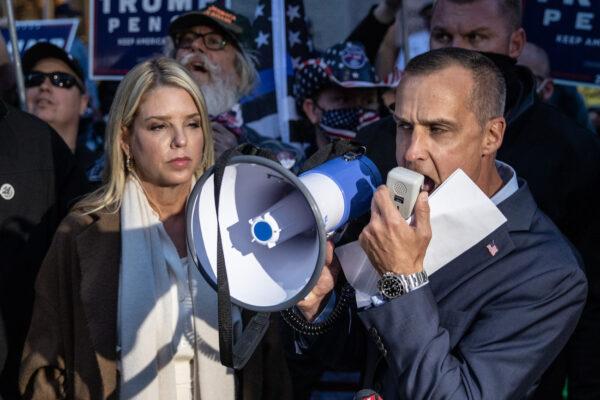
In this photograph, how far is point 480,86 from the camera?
2.47 meters

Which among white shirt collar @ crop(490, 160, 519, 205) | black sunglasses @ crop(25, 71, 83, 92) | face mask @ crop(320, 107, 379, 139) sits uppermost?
white shirt collar @ crop(490, 160, 519, 205)

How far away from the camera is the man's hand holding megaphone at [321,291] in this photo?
2526 millimetres

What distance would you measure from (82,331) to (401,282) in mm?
1332

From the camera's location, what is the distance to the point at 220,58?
4750mm

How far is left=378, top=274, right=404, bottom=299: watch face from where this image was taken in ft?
7.34

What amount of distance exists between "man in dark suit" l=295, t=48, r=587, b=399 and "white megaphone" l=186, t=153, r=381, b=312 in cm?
13

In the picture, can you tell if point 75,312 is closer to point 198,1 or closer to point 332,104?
point 332,104

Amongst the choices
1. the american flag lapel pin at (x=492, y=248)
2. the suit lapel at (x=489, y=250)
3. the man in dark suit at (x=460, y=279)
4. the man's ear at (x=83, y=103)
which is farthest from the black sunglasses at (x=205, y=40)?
the american flag lapel pin at (x=492, y=248)

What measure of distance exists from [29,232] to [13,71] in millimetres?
1509

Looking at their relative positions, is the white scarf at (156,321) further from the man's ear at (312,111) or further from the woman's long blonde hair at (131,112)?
the man's ear at (312,111)

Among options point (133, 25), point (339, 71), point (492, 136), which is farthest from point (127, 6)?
point (492, 136)

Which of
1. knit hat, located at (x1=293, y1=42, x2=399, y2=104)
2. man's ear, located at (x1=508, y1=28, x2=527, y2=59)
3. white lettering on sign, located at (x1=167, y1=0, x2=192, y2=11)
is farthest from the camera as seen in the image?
white lettering on sign, located at (x1=167, y1=0, x2=192, y2=11)

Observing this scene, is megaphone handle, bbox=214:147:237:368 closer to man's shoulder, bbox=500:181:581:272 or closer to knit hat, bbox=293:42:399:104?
man's shoulder, bbox=500:181:581:272

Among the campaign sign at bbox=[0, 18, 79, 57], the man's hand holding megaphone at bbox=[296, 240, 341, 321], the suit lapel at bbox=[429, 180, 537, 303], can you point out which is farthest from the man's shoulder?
the campaign sign at bbox=[0, 18, 79, 57]
